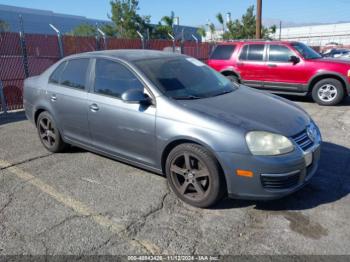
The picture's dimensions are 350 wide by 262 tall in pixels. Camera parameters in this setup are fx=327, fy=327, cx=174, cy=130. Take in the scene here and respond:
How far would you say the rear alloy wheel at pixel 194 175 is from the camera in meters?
3.25

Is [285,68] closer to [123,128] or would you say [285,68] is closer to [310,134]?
[310,134]

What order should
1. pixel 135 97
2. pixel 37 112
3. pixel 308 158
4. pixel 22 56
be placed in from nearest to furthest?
1. pixel 308 158
2. pixel 135 97
3. pixel 37 112
4. pixel 22 56

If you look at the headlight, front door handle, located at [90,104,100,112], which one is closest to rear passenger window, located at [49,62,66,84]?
front door handle, located at [90,104,100,112]

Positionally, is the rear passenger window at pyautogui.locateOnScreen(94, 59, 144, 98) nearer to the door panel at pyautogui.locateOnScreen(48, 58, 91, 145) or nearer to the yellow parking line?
the door panel at pyautogui.locateOnScreen(48, 58, 91, 145)

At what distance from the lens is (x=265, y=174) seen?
308 centimetres

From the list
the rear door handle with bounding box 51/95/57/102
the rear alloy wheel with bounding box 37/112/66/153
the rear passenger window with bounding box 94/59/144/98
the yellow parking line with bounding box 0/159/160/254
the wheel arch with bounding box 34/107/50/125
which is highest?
the rear passenger window with bounding box 94/59/144/98

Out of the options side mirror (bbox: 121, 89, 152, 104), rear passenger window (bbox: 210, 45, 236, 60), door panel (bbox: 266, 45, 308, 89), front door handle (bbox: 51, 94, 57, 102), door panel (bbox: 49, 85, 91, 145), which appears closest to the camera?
side mirror (bbox: 121, 89, 152, 104)

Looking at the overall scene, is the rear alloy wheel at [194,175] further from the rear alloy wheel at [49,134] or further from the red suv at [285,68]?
the red suv at [285,68]

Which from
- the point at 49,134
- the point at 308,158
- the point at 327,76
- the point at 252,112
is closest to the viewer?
the point at 308,158

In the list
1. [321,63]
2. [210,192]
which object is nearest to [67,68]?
[210,192]

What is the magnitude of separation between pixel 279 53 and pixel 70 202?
300 inches

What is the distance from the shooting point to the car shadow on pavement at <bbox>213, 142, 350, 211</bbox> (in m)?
3.49

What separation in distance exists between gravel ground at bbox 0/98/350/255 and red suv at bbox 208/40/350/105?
15.3 feet

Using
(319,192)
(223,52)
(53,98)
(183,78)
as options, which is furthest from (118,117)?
(223,52)
